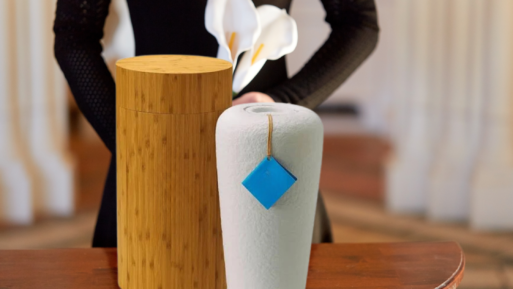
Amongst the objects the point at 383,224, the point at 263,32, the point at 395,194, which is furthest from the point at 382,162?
the point at 263,32

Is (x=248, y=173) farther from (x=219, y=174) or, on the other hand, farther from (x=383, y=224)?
(x=383, y=224)

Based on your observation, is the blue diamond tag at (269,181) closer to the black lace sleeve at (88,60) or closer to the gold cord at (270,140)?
the gold cord at (270,140)

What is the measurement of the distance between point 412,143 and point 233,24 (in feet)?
8.40

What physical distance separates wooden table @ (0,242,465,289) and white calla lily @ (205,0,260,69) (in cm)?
27

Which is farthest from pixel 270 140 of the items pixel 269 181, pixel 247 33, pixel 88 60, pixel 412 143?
pixel 412 143

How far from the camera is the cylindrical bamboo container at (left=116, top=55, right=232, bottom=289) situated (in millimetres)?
653

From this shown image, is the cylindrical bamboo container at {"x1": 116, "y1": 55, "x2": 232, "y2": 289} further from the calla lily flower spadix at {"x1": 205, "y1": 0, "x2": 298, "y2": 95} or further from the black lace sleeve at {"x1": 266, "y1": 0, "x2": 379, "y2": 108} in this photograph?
the black lace sleeve at {"x1": 266, "y1": 0, "x2": 379, "y2": 108}

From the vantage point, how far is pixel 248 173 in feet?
1.99

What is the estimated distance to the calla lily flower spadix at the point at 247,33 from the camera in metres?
0.81

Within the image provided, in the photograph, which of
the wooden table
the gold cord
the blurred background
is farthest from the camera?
the blurred background

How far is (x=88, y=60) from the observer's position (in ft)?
3.10

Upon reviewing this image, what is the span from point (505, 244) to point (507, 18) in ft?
3.14

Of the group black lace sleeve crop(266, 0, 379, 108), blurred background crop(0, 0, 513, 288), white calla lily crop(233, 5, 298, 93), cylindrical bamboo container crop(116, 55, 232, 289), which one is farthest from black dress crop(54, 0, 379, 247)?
blurred background crop(0, 0, 513, 288)

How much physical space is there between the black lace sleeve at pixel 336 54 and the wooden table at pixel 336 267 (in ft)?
0.77
